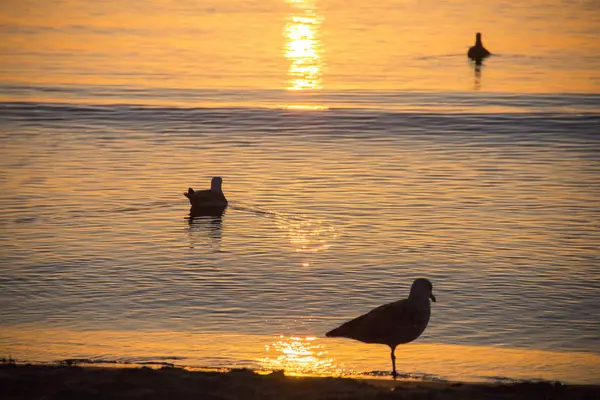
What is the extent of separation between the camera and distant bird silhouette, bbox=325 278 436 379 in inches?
485

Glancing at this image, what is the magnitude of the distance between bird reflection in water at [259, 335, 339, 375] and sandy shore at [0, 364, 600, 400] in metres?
1.22

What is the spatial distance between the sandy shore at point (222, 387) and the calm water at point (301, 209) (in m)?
1.45

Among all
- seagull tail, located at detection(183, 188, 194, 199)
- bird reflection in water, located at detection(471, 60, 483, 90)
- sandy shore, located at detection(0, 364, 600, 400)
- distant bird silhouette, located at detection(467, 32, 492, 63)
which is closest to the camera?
sandy shore, located at detection(0, 364, 600, 400)

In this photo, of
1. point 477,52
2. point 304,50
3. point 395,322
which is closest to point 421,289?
point 395,322

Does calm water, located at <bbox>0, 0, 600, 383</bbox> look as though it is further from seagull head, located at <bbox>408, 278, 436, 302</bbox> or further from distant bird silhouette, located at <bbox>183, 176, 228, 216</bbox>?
seagull head, located at <bbox>408, 278, 436, 302</bbox>

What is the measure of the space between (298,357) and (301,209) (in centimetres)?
1030

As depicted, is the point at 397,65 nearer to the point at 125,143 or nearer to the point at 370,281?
the point at 125,143

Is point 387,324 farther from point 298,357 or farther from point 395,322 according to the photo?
point 298,357

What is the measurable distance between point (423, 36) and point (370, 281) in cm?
5614

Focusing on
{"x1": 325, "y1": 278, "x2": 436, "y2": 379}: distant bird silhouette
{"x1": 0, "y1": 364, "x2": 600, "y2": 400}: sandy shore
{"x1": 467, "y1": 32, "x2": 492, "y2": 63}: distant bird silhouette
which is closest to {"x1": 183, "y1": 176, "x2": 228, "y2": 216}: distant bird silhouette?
{"x1": 325, "y1": 278, "x2": 436, "y2": 379}: distant bird silhouette

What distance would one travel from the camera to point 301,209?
23359mm

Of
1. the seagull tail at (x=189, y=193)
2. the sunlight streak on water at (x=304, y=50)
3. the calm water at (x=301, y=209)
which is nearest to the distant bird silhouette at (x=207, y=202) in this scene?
the seagull tail at (x=189, y=193)

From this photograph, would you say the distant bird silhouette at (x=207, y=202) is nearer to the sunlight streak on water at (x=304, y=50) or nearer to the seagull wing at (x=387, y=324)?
the seagull wing at (x=387, y=324)

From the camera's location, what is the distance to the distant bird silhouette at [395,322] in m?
12.3
